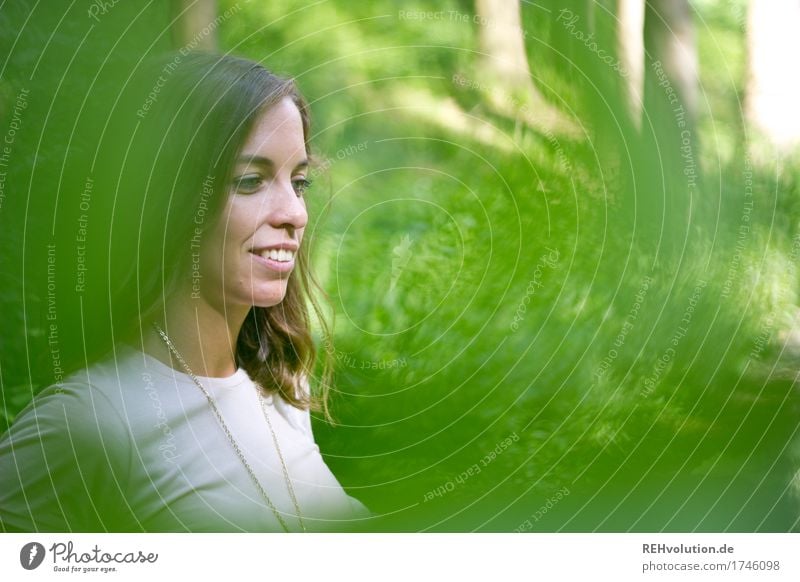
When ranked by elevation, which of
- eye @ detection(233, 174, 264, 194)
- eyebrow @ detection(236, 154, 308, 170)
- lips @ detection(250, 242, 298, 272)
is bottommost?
lips @ detection(250, 242, 298, 272)

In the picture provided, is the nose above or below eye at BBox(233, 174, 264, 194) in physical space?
below

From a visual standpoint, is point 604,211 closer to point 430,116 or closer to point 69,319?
point 430,116

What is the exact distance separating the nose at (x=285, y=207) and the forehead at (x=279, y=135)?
5 centimetres

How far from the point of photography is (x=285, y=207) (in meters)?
1.70

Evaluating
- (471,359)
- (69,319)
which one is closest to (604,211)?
(471,359)

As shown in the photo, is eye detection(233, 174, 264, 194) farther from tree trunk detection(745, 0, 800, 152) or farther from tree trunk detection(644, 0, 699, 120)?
tree trunk detection(745, 0, 800, 152)

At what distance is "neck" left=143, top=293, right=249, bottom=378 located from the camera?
1698mm

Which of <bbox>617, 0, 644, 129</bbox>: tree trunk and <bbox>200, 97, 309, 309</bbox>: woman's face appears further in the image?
<bbox>617, 0, 644, 129</bbox>: tree trunk

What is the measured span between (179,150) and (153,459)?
20.3 inches

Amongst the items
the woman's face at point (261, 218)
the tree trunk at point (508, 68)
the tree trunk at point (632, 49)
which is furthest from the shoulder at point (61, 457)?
the tree trunk at point (632, 49)

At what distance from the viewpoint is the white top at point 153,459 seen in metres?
1.67

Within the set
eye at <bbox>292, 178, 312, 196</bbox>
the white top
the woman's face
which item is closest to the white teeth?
the woman's face
